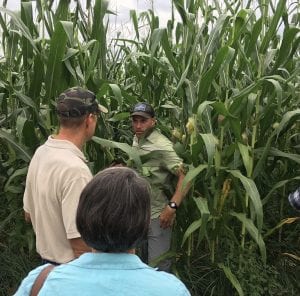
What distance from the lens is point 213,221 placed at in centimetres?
291

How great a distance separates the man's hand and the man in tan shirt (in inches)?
36.3

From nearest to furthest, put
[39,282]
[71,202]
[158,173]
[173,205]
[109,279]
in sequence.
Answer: [109,279] → [39,282] → [71,202] → [173,205] → [158,173]

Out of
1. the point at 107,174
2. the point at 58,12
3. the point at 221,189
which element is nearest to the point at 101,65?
the point at 58,12

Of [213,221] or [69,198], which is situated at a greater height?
[69,198]

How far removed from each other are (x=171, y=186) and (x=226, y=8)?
1.17 m

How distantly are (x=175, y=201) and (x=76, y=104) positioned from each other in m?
1.04

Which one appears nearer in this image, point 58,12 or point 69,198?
point 69,198

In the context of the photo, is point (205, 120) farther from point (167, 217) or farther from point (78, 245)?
point (78, 245)

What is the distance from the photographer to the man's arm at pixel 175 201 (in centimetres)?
286

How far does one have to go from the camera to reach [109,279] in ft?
3.66

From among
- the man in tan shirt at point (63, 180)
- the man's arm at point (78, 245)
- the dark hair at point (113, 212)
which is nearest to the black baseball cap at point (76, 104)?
the man in tan shirt at point (63, 180)

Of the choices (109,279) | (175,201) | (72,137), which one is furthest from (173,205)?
(109,279)

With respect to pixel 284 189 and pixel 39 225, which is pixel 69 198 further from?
pixel 284 189

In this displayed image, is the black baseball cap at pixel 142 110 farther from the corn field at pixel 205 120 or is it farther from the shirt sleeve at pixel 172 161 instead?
the shirt sleeve at pixel 172 161
